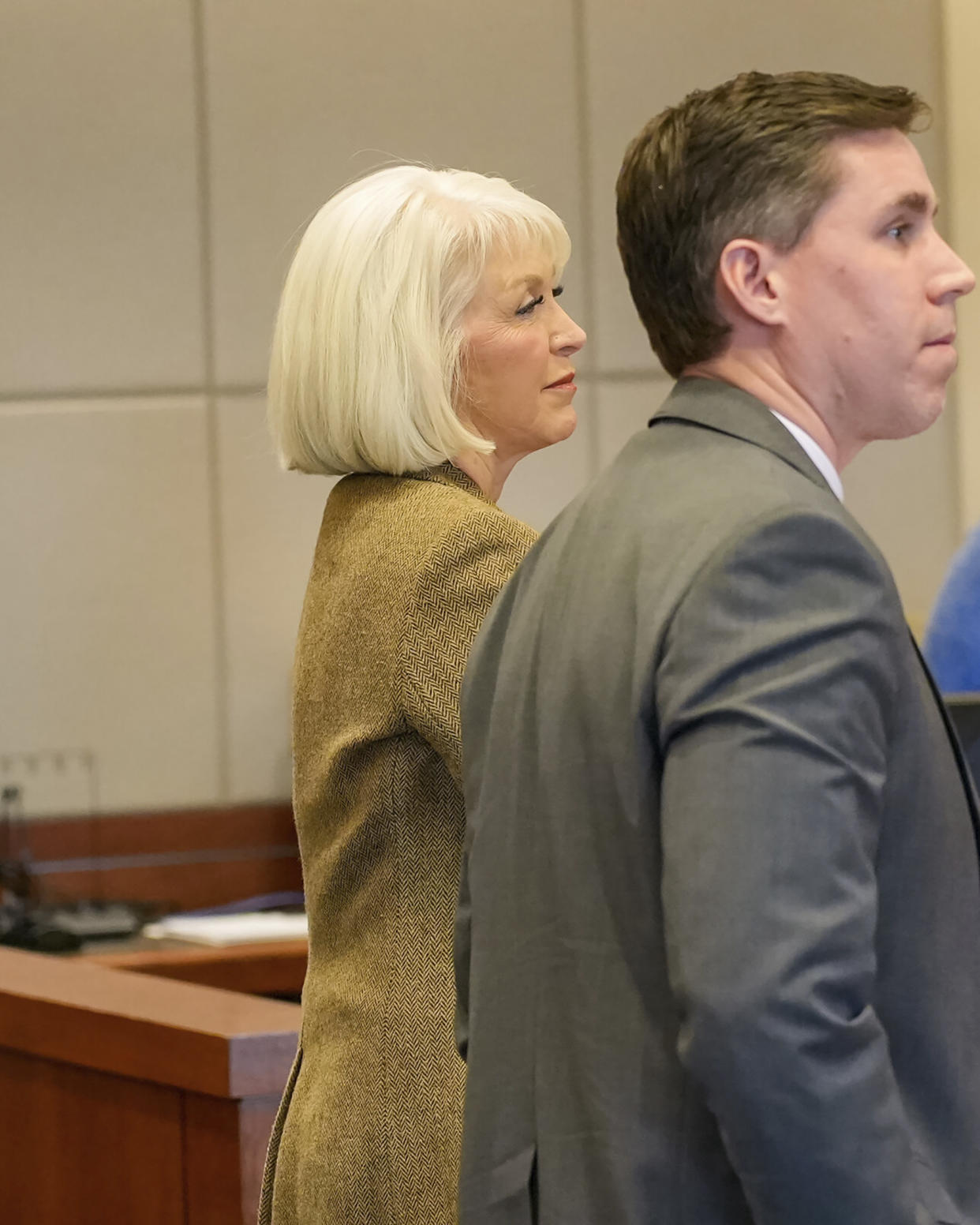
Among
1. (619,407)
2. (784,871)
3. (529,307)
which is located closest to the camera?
(784,871)

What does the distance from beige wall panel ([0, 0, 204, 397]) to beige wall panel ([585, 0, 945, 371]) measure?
3.48 ft

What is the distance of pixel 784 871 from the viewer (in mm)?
872

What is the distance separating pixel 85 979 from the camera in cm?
232

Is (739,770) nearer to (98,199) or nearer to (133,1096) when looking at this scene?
(133,1096)

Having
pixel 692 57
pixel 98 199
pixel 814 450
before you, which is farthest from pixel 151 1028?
pixel 692 57

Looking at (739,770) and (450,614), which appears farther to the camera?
(450,614)

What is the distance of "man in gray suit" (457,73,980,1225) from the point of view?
87 centimetres

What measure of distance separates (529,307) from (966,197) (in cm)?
355

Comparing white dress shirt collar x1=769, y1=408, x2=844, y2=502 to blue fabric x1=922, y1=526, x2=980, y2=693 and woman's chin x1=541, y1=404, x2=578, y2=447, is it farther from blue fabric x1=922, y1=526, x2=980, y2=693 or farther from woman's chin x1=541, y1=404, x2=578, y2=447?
blue fabric x1=922, y1=526, x2=980, y2=693

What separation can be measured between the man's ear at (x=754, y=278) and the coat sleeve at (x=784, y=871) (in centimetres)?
20

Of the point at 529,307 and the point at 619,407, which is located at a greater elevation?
the point at 529,307

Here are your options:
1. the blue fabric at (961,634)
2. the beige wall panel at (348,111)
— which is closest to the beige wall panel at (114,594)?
the beige wall panel at (348,111)

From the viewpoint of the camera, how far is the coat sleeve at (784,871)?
858mm

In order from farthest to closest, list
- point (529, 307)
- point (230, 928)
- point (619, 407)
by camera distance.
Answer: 1. point (619, 407)
2. point (230, 928)
3. point (529, 307)
